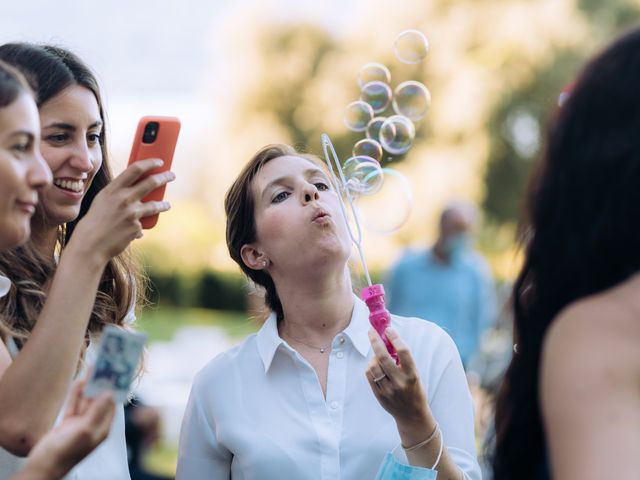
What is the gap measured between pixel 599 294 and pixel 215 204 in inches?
1137

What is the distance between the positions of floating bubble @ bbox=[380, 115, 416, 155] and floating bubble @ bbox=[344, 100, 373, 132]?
0.08 meters

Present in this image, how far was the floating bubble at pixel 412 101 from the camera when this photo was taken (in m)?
4.14

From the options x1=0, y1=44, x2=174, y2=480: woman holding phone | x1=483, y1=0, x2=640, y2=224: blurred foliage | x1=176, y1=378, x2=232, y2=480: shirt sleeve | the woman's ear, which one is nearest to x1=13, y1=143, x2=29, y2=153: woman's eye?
x1=0, y1=44, x2=174, y2=480: woman holding phone

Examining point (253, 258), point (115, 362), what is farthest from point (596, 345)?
point (253, 258)

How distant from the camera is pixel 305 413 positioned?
8.41 feet

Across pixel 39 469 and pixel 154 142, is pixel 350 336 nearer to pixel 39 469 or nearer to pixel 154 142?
pixel 154 142

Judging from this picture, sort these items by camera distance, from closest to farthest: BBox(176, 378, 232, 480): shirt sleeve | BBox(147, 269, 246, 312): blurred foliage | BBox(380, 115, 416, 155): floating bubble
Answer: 1. BBox(176, 378, 232, 480): shirt sleeve
2. BBox(380, 115, 416, 155): floating bubble
3. BBox(147, 269, 246, 312): blurred foliage

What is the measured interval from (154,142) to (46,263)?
0.51 metres

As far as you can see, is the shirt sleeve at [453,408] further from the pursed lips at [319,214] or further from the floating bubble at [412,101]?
the floating bubble at [412,101]

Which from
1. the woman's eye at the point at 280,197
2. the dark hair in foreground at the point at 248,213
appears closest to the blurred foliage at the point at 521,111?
the dark hair in foreground at the point at 248,213

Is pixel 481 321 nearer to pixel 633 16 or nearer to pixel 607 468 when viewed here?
pixel 607 468

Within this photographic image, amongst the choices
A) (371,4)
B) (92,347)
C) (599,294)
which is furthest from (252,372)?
(371,4)

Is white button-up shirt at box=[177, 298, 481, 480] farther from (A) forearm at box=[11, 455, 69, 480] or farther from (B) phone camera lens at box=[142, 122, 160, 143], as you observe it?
(A) forearm at box=[11, 455, 69, 480]

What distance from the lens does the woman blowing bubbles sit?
91.8 inches
